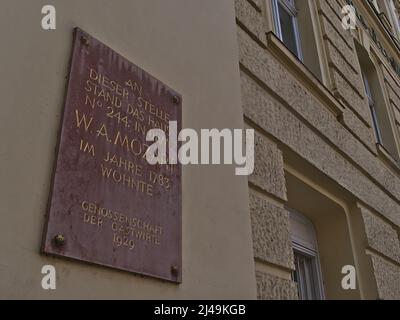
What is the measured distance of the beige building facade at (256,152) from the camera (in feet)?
6.33

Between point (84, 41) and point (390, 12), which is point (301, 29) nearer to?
point (84, 41)

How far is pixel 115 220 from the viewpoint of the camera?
2076 mm


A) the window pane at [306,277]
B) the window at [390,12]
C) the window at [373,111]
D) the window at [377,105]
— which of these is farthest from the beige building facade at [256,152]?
the window at [390,12]

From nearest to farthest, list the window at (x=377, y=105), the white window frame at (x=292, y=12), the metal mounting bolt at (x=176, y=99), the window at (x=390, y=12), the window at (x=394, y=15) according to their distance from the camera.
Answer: the metal mounting bolt at (x=176, y=99), the white window frame at (x=292, y=12), the window at (x=377, y=105), the window at (x=390, y=12), the window at (x=394, y=15)

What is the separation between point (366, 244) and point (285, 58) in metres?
1.85

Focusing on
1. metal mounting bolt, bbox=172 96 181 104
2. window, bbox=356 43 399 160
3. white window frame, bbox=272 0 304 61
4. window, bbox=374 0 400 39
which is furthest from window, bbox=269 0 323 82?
window, bbox=374 0 400 39

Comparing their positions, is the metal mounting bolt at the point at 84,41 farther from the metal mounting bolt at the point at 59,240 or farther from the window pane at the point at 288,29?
the window pane at the point at 288,29

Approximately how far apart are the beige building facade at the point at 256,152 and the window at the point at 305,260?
1cm

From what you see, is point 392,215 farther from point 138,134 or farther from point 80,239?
point 80,239

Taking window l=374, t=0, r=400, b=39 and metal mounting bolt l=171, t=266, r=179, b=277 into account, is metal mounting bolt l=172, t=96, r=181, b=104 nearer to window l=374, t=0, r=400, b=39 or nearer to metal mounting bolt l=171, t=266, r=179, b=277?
metal mounting bolt l=171, t=266, r=179, b=277

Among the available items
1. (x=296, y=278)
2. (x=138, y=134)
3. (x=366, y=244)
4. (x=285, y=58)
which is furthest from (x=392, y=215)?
(x=138, y=134)

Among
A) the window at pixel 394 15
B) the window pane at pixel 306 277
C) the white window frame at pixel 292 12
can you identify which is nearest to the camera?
the window pane at pixel 306 277

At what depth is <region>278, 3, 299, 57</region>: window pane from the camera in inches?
215

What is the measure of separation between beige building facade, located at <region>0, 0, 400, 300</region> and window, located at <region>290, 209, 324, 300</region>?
1 centimetres
